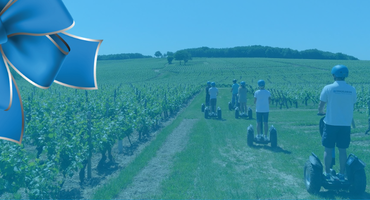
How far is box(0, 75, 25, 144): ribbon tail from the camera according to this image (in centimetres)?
113

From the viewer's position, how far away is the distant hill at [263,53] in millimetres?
106188

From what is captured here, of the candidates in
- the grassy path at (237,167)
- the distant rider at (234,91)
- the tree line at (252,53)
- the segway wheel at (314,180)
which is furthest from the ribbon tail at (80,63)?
the tree line at (252,53)

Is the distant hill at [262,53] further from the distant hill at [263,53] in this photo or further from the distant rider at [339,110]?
the distant rider at [339,110]

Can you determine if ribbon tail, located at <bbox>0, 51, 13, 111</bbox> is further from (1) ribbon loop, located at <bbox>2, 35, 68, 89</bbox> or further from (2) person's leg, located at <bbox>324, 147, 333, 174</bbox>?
(2) person's leg, located at <bbox>324, 147, 333, 174</bbox>

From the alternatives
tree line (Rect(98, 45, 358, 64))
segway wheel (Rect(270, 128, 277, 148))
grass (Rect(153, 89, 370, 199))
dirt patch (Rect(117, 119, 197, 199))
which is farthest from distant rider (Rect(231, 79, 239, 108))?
tree line (Rect(98, 45, 358, 64))

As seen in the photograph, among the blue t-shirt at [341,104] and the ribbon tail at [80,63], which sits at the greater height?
the ribbon tail at [80,63]

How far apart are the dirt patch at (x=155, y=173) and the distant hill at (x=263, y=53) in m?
107

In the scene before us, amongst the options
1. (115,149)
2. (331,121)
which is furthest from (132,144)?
(331,121)

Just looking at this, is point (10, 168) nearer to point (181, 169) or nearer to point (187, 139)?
point (181, 169)

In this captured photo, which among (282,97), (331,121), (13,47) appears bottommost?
(282,97)

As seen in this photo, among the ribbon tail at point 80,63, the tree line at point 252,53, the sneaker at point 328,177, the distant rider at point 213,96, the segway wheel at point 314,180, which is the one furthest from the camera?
the tree line at point 252,53

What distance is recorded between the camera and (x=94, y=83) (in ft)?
4.18

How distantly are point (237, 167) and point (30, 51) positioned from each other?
602cm

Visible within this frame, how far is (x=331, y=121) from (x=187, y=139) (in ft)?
18.8
